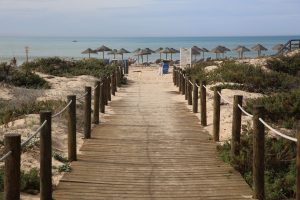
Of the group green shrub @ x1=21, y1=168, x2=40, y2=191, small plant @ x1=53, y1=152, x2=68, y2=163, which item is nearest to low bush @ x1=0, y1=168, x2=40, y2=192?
green shrub @ x1=21, y1=168, x2=40, y2=191

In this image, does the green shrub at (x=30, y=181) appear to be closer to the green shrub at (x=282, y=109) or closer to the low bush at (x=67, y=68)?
the green shrub at (x=282, y=109)

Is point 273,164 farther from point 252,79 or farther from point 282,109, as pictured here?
point 252,79

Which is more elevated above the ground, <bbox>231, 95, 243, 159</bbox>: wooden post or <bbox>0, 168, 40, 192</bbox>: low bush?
<bbox>231, 95, 243, 159</bbox>: wooden post

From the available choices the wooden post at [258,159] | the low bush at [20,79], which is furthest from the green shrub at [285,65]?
the wooden post at [258,159]

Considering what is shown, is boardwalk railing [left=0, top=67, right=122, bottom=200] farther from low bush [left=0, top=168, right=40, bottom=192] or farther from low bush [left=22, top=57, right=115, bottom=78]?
low bush [left=22, top=57, right=115, bottom=78]

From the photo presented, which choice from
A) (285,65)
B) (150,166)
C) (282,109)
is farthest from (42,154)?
(285,65)

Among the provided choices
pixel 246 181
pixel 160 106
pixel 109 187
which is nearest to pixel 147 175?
pixel 109 187

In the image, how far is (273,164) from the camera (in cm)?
937

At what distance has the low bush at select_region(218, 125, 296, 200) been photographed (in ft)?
26.8

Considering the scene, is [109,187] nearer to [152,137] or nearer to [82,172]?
[82,172]

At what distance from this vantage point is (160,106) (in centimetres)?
1728

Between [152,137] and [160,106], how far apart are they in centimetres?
582

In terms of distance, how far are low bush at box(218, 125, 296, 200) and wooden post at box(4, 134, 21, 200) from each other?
4.04m

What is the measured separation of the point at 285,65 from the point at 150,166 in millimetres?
23222
